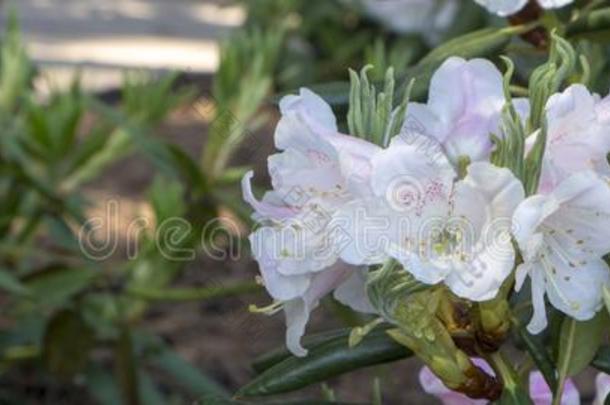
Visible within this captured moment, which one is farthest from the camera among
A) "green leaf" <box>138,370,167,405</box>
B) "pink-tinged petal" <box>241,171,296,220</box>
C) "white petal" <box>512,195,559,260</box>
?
"green leaf" <box>138,370,167,405</box>

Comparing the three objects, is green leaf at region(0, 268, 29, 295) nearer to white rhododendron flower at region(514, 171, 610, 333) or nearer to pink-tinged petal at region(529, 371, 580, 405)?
pink-tinged petal at region(529, 371, 580, 405)

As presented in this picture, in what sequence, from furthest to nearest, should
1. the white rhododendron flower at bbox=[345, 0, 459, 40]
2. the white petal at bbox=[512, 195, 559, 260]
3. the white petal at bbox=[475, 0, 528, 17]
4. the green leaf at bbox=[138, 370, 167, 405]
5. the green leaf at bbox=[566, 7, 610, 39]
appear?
the white rhododendron flower at bbox=[345, 0, 459, 40], the green leaf at bbox=[138, 370, 167, 405], the green leaf at bbox=[566, 7, 610, 39], the white petal at bbox=[475, 0, 528, 17], the white petal at bbox=[512, 195, 559, 260]

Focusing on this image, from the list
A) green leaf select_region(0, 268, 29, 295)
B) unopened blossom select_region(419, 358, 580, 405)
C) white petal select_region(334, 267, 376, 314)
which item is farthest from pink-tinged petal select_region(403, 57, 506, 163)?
green leaf select_region(0, 268, 29, 295)

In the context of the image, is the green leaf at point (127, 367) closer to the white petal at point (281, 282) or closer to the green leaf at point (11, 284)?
the green leaf at point (11, 284)

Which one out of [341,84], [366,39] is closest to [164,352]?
[341,84]

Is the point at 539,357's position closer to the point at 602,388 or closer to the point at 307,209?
the point at 602,388

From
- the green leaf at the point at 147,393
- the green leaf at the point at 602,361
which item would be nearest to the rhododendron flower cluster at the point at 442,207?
the green leaf at the point at 602,361

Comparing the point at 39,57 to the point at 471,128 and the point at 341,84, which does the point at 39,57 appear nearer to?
the point at 341,84
